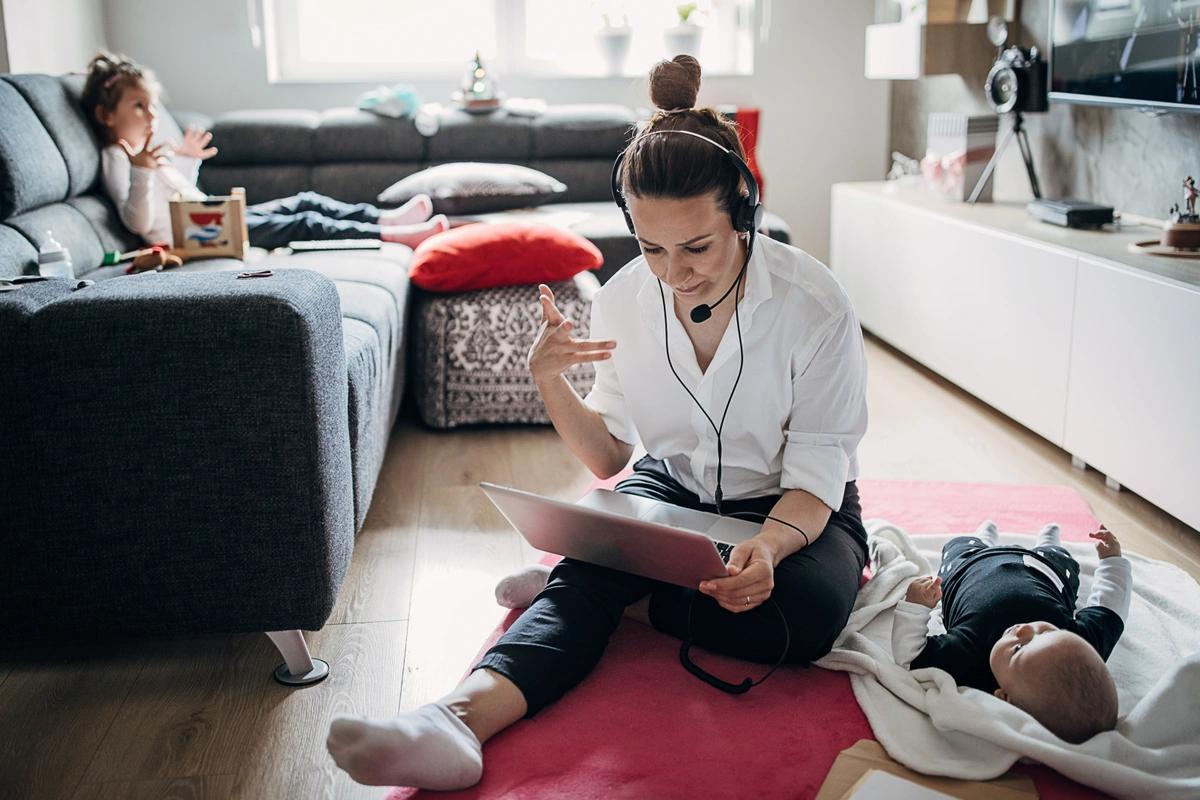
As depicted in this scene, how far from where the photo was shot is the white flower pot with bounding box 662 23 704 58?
463 centimetres

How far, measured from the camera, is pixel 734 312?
1707 mm

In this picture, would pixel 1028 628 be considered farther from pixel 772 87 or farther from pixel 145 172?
pixel 772 87

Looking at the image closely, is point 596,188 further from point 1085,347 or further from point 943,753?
point 943,753

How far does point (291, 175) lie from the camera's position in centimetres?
396

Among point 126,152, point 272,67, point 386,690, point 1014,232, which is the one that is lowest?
point 386,690

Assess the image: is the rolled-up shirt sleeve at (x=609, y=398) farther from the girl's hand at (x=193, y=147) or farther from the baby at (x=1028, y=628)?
the girl's hand at (x=193, y=147)

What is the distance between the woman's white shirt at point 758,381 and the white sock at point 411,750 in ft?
1.91

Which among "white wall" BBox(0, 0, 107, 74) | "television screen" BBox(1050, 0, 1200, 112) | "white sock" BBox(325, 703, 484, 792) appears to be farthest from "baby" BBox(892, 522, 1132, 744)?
"white wall" BBox(0, 0, 107, 74)

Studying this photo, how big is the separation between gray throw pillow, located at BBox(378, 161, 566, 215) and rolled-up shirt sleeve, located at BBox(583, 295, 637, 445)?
2.08m

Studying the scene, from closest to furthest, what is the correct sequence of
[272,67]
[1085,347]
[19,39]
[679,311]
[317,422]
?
[317,422] → [679,311] → [1085,347] → [19,39] → [272,67]

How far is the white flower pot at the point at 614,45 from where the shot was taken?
462 cm

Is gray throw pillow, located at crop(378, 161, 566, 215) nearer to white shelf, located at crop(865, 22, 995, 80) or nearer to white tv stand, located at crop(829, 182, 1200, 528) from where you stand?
white tv stand, located at crop(829, 182, 1200, 528)

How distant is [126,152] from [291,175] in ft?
2.94

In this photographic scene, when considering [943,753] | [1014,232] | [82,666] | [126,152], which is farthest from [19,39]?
[943,753]
